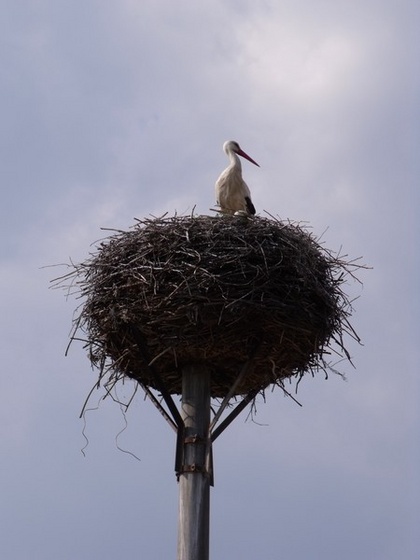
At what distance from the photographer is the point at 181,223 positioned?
8.09 m

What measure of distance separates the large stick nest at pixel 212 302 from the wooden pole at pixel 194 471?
163 millimetres

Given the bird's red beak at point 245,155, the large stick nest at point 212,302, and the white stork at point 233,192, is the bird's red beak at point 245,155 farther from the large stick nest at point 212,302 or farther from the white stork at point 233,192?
the large stick nest at point 212,302

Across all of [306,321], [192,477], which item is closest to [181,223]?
[306,321]

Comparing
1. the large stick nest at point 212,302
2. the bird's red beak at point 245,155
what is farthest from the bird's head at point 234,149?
the large stick nest at point 212,302

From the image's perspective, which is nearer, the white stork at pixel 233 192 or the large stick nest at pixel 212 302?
the large stick nest at pixel 212 302

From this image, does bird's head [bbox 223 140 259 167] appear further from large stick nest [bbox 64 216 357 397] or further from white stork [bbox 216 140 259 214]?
large stick nest [bbox 64 216 357 397]

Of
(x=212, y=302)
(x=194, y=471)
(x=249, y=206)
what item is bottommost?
(x=194, y=471)

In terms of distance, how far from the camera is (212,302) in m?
7.37

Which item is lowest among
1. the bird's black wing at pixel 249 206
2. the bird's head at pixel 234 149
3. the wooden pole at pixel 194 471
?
the wooden pole at pixel 194 471

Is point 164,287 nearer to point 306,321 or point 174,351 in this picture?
point 174,351

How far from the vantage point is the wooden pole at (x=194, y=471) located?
698 cm

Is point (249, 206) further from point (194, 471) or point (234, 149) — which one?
point (194, 471)

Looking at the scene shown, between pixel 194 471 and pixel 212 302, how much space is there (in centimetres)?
107

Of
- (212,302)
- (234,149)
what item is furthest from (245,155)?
(212,302)
